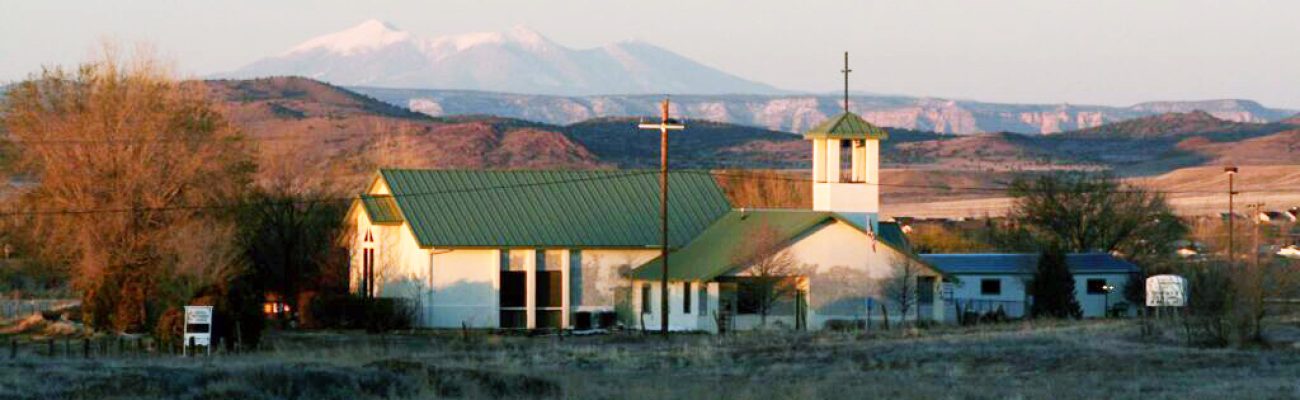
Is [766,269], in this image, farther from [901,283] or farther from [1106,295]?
[1106,295]

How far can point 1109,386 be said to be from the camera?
107 feet

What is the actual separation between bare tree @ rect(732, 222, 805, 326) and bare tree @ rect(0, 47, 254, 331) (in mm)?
14221

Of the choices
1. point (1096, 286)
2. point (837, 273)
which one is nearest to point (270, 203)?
point (837, 273)

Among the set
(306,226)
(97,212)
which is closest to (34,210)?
(97,212)

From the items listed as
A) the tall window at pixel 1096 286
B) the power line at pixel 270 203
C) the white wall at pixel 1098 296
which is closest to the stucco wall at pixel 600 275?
the power line at pixel 270 203

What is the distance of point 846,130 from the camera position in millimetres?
62344

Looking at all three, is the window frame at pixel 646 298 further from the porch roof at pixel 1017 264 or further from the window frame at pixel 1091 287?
the window frame at pixel 1091 287

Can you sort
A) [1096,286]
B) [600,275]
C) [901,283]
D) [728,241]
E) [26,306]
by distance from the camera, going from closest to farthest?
[901,283] → [728,241] → [600,275] → [1096,286] → [26,306]

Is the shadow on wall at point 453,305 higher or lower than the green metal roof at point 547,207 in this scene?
lower

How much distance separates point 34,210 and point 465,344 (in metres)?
19.3

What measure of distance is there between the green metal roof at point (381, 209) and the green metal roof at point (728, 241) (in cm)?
732

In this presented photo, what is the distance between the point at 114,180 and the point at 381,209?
309 inches

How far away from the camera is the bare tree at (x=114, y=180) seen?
59.4 metres

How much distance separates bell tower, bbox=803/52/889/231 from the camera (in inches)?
2438
